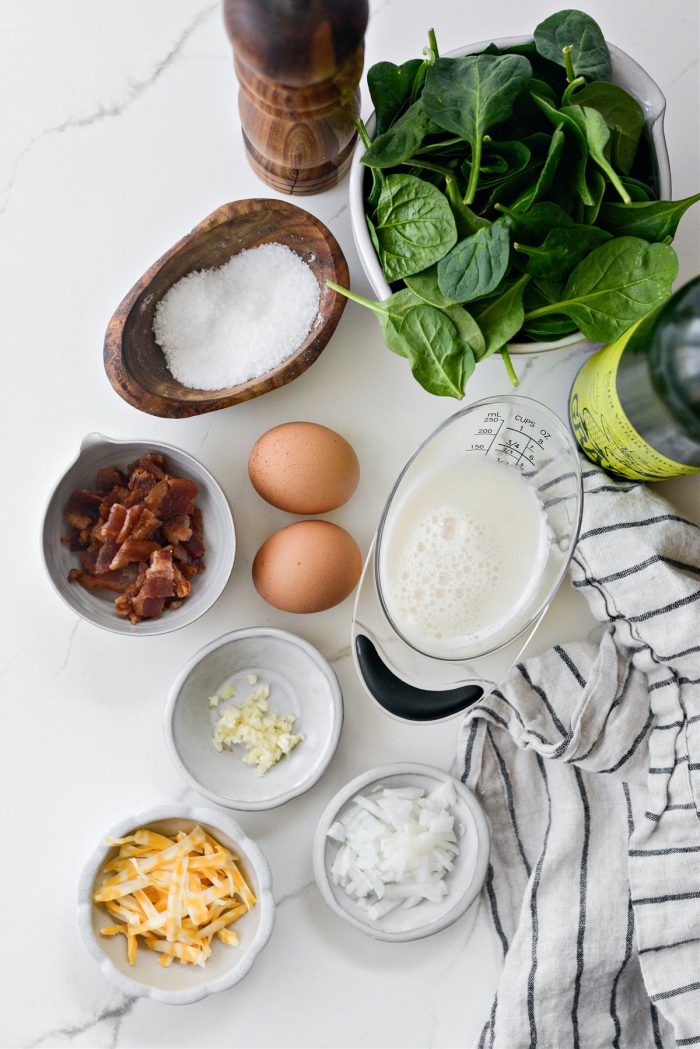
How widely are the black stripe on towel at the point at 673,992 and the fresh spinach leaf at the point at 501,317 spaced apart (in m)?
0.76

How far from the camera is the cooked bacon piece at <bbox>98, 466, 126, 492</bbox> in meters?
1.05

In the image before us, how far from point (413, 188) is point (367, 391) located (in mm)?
270

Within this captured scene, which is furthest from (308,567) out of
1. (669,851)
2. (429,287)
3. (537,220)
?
(669,851)

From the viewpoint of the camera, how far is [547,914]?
108 centimetres

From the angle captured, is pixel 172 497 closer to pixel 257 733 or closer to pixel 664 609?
pixel 257 733

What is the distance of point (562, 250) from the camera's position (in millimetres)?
904

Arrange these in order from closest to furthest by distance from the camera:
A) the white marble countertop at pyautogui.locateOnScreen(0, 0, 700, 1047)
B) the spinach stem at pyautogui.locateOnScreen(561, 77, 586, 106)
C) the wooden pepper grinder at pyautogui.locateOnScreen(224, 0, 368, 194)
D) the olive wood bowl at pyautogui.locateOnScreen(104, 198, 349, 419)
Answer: the wooden pepper grinder at pyautogui.locateOnScreen(224, 0, 368, 194) → the spinach stem at pyautogui.locateOnScreen(561, 77, 586, 106) → the olive wood bowl at pyautogui.locateOnScreen(104, 198, 349, 419) → the white marble countertop at pyautogui.locateOnScreen(0, 0, 700, 1047)

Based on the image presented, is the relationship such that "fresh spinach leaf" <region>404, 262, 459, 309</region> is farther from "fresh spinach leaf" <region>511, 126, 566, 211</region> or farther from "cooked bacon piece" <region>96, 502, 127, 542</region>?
"cooked bacon piece" <region>96, 502, 127, 542</region>

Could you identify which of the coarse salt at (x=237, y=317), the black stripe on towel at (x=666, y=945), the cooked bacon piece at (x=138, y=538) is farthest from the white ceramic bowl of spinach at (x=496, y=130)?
the black stripe on towel at (x=666, y=945)

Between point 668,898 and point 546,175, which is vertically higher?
point 546,175

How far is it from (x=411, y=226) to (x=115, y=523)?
1.51 feet

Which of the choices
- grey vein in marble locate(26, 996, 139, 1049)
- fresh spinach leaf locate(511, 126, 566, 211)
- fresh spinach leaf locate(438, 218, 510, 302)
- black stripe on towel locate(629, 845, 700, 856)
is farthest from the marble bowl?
fresh spinach leaf locate(511, 126, 566, 211)

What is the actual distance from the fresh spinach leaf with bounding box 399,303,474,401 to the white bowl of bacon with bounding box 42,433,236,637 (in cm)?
28

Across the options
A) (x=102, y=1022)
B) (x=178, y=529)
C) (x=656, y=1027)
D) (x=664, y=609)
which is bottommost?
(x=656, y=1027)
